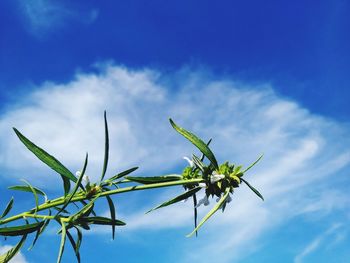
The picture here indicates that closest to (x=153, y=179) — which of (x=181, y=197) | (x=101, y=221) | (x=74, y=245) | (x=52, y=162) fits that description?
(x=181, y=197)

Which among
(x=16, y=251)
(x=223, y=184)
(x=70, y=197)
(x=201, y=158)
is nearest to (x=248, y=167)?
(x=223, y=184)

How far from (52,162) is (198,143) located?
606 millimetres

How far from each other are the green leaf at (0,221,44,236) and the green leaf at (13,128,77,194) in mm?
176

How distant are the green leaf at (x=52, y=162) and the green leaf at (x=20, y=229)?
18cm

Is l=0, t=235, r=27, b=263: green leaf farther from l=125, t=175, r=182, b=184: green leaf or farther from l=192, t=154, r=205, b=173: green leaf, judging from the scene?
l=192, t=154, r=205, b=173: green leaf

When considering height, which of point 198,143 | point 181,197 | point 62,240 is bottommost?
point 62,240

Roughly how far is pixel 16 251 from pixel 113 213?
42cm

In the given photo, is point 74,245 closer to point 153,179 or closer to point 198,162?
point 153,179

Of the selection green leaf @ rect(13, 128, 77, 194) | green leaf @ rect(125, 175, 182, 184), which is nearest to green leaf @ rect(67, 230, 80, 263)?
green leaf @ rect(13, 128, 77, 194)

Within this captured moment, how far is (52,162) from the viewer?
188 centimetres

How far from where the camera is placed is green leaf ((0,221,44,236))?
1816 millimetres

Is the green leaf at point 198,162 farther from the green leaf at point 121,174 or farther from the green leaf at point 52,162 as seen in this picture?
the green leaf at point 52,162

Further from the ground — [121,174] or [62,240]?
[121,174]

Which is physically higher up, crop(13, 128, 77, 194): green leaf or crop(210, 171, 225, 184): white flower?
crop(13, 128, 77, 194): green leaf
